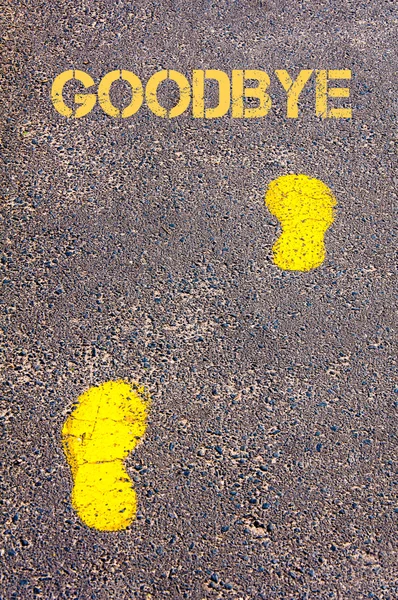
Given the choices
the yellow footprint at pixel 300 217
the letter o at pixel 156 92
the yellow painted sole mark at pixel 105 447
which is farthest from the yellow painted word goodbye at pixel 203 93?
the yellow painted sole mark at pixel 105 447

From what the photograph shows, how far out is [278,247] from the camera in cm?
348

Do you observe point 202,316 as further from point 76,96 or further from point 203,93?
point 76,96

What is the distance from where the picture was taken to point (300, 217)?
3.61m

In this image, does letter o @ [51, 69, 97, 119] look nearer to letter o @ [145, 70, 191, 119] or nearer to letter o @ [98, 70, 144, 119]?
letter o @ [98, 70, 144, 119]

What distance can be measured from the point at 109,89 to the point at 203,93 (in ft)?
1.74

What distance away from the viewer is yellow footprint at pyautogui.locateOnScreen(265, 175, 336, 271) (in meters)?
3.44

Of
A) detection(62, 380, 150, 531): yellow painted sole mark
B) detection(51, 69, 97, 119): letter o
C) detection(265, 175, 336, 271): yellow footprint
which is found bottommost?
detection(62, 380, 150, 531): yellow painted sole mark

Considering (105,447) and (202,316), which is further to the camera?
(202,316)

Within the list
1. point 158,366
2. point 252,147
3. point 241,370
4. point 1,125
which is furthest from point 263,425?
point 1,125

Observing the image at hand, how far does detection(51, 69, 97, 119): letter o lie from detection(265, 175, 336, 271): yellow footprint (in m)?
1.16

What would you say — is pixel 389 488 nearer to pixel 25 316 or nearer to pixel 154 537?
pixel 154 537

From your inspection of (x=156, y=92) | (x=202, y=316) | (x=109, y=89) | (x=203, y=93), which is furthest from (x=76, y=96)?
(x=202, y=316)

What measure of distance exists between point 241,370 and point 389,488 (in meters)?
0.73

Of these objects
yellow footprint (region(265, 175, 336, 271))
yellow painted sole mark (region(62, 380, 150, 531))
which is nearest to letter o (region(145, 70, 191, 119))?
yellow footprint (region(265, 175, 336, 271))
